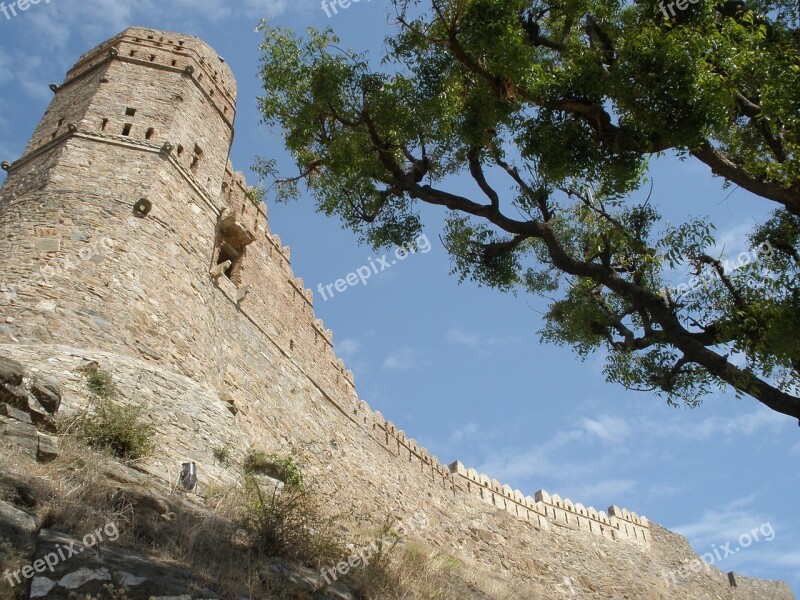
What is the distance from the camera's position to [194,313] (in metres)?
11.2

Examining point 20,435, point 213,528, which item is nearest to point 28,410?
point 20,435

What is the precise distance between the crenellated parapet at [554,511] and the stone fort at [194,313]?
6 cm

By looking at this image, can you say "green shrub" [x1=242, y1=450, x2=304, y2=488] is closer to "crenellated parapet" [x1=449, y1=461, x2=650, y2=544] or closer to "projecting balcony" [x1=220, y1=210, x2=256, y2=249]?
"projecting balcony" [x1=220, y1=210, x2=256, y2=249]

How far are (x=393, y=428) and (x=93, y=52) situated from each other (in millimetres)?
9987

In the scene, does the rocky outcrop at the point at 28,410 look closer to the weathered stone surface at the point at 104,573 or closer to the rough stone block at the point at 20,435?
the rough stone block at the point at 20,435

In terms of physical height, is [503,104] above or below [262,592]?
above

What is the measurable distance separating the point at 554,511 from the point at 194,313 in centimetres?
1302

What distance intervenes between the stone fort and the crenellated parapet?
6cm

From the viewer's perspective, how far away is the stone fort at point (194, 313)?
30.7ft

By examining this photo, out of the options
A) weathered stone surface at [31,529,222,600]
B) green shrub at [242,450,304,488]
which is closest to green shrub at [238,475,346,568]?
weathered stone surface at [31,529,222,600]

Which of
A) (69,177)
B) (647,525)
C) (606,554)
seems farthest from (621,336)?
(647,525)

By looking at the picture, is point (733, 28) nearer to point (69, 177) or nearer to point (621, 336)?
point (621, 336)

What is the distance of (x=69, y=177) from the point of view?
1159cm

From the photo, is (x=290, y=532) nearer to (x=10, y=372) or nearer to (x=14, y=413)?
(x=14, y=413)
